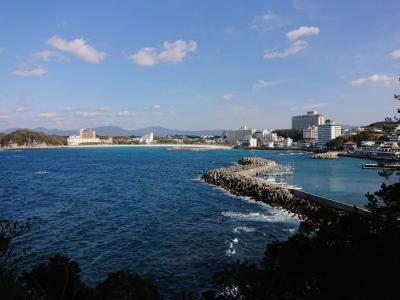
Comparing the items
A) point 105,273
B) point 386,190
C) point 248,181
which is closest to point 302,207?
point 248,181

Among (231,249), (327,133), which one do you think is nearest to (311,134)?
(327,133)

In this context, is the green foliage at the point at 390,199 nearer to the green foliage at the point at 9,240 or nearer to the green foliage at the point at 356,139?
the green foliage at the point at 9,240

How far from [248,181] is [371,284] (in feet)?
112

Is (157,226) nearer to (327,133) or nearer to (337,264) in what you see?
(337,264)

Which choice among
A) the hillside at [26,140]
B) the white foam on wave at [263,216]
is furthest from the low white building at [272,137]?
the white foam on wave at [263,216]

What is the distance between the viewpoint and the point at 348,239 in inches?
312

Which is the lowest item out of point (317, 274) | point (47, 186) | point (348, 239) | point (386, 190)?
point (47, 186)

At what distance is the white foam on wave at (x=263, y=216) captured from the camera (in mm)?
24661

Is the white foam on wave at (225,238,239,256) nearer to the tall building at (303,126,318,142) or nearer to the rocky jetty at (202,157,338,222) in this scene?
the rocky jetty at (202,157,338,222)

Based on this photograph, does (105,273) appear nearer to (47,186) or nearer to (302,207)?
(302,207)

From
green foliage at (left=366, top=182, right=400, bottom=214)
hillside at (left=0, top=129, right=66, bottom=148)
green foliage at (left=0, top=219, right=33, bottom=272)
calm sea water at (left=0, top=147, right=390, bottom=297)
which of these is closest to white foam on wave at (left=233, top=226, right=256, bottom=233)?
calm sea water at (left=0, top=147, right=390, bottom=297)

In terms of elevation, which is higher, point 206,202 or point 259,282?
point 259,282

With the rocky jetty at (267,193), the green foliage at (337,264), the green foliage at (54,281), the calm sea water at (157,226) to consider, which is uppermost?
the green foliage at (337,264)

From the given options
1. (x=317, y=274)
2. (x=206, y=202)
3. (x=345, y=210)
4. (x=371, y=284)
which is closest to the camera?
(x=371, y=284)
